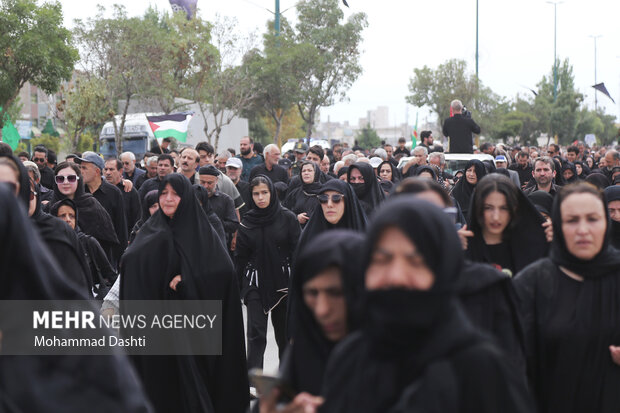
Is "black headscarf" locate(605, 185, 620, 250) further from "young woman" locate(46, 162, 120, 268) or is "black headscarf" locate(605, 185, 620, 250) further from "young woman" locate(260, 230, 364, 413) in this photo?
"young woman" locate(46, 162, 120, 268)

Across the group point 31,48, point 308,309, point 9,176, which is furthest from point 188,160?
point 31,48

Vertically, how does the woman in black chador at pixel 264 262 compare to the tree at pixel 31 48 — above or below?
below

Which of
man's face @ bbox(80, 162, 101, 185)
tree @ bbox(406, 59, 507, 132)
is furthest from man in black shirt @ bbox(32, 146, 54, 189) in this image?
tree @ bbox(406, 59, 507, 132)

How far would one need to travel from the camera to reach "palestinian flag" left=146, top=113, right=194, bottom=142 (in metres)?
16.3

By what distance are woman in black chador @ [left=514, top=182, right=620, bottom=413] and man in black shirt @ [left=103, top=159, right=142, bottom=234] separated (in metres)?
7.03

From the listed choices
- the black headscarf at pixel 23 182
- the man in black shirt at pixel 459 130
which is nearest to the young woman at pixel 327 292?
the black headscarf at pixel 23 182

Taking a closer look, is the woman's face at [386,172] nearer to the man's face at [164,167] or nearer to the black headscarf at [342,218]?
the man's face at [164,167]

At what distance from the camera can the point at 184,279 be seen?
5.75 m

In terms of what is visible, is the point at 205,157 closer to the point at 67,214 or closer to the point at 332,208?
the point at 67,214

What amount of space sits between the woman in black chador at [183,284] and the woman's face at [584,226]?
9.29 feet

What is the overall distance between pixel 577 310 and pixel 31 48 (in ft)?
56.3

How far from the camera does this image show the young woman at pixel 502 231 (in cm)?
450

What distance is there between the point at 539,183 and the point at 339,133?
17731cm

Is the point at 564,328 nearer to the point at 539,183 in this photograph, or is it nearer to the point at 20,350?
the point at 20,350
